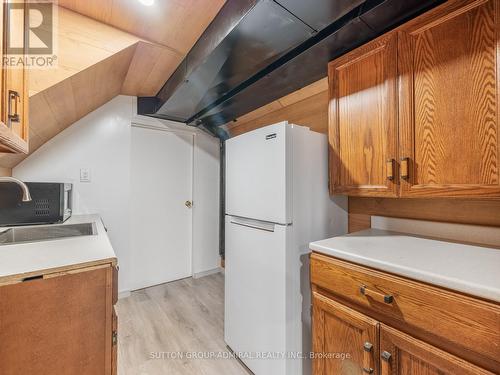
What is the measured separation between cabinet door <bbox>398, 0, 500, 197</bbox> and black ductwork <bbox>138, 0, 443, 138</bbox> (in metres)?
0.18

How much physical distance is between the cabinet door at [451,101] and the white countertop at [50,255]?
1.40 meters

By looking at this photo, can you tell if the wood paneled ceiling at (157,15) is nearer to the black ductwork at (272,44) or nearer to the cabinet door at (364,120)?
the black ductwork at (272,44)

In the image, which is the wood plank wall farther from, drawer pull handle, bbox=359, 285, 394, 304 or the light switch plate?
the light switch plate

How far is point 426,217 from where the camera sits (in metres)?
1.28

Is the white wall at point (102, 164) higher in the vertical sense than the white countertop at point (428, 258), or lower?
higher

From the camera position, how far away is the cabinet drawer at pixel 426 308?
0.64 metres

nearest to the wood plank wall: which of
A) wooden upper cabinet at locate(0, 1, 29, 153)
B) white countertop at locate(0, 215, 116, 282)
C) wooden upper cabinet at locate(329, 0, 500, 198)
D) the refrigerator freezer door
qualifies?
wooden upper cabinet at locate(329, 0, 500, 198)

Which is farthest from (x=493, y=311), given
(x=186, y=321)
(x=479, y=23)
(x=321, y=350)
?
(x=186, y=321)

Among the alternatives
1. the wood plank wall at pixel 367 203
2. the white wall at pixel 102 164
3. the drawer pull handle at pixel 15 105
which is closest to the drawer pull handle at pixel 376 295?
the wood plank wall at pixel 367 203

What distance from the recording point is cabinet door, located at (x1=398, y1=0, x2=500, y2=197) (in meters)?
0.84

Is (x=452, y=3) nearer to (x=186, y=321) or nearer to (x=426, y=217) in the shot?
(x=426, y=217)

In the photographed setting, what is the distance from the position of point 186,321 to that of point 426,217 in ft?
6.73

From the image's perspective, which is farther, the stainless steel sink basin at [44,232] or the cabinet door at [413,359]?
the stainless steel sink basin at [44,232]

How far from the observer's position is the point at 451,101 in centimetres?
92
